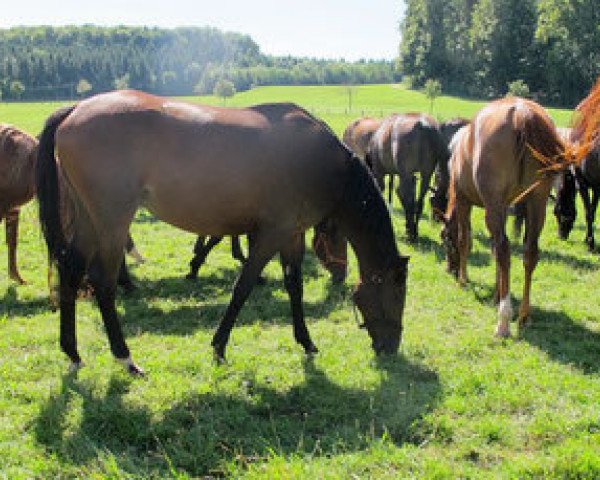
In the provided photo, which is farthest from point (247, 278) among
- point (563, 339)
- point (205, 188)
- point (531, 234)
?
point (563, 339)

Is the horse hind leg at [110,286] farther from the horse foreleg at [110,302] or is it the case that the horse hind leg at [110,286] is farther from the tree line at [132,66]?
the tree line at [132,66]

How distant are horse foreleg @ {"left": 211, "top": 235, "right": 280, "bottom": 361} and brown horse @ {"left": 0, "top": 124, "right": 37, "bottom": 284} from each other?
392 cm

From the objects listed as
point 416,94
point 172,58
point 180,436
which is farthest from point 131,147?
point 172,58

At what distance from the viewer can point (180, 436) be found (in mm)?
3887

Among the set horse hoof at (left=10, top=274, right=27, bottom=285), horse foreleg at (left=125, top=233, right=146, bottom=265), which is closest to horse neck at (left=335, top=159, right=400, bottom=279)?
horse foreleg at (left=125, top=233, right=146, bottom=265)

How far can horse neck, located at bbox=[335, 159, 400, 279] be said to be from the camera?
16.6 ft

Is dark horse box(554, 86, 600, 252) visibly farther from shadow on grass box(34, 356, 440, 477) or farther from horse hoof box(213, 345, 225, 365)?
horse hoof box(213, 345, 225, 365)

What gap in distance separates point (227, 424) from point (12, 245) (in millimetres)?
5176

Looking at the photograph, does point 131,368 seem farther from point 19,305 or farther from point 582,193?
point 582,193

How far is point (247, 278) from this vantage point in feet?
16.3

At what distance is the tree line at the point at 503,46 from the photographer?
205 ft

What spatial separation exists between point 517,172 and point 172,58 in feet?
483

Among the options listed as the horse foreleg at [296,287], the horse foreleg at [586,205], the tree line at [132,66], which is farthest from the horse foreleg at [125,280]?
the tree line at [132,66]

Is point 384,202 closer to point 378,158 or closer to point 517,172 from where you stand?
point 517,172
